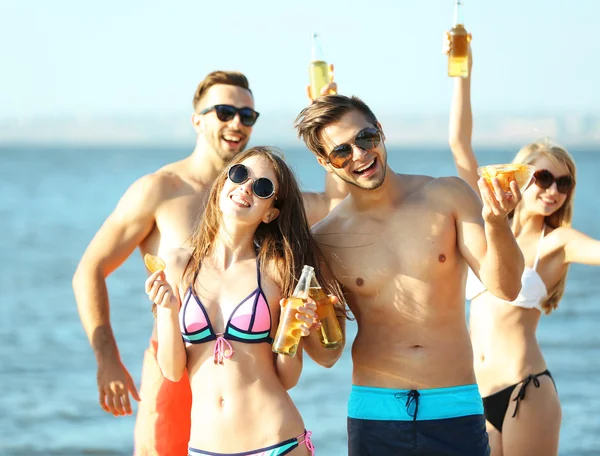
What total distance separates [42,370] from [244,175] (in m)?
7.97

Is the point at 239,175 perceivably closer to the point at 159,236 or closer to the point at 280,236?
the point at 280,236

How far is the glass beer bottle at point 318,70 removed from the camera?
18.0 feet

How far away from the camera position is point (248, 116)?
570cm

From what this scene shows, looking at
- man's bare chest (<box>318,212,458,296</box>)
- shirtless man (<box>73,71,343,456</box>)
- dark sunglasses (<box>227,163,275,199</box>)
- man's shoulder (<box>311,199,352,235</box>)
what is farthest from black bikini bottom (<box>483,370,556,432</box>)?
dark sunglasses (<box>227,163,275,199</box>)

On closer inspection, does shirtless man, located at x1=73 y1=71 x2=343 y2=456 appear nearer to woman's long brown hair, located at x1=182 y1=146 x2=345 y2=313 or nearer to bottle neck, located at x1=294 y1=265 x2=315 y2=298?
woman's long brown hair, located at x1=182 y1=146 x2=345 y2=313

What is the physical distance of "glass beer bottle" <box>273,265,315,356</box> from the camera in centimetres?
404

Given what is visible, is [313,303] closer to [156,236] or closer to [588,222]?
[156,236]

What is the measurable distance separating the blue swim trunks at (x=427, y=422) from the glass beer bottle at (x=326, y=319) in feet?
1.29

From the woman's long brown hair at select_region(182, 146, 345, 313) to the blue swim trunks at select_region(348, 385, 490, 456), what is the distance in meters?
0.48

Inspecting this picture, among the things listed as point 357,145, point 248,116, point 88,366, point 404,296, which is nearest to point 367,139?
point 357,145

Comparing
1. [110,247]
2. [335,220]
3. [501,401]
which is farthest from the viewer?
[110,247]

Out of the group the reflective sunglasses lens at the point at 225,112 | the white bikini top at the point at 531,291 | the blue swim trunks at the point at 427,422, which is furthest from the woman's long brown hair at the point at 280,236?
the white bikini top at the point at 531,291

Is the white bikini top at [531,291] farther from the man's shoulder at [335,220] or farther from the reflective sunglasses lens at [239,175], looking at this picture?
the reflective sunglasses lens at [239,175]

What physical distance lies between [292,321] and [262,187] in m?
0.60
